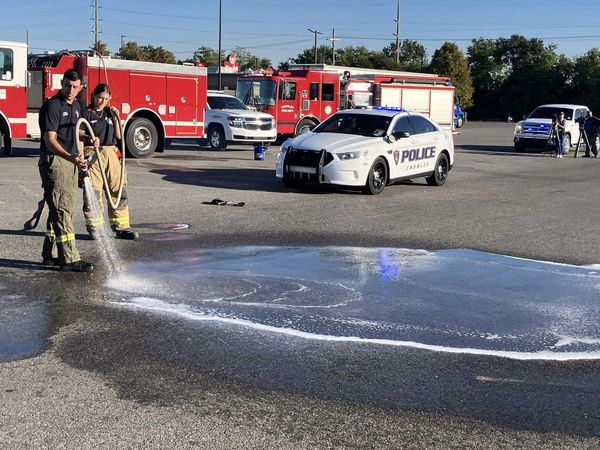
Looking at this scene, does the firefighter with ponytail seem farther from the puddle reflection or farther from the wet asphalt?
the puddle reflection

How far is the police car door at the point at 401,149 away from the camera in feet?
53.3

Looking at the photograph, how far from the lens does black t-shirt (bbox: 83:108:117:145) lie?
1000 cm

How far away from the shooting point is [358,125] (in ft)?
54.2

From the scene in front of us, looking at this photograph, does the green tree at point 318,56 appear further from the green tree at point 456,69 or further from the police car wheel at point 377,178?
the police car wheel at point 377,178

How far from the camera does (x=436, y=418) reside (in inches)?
182

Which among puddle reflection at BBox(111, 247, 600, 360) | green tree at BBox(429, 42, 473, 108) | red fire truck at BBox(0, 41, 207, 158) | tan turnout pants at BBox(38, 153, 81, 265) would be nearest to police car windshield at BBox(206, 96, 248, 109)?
red fire truck at BBox(0, 41, 207, 158)

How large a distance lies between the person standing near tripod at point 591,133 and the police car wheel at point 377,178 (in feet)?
56.0

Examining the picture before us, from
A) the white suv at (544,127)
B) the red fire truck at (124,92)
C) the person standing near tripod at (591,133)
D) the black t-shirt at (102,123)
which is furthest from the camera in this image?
the white suv at (544,127)

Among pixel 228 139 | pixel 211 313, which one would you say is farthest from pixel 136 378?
pixel 228 139

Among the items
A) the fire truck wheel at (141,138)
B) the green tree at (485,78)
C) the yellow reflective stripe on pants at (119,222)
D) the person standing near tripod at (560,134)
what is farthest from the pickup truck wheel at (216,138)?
the green tree at (485,78)

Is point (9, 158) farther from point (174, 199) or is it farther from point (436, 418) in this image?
point (436, 418)

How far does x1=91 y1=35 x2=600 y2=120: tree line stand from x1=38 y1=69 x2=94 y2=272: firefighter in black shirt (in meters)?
74.6

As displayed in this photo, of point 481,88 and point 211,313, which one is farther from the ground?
point 481,88

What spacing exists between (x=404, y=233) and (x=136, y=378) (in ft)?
22.1
